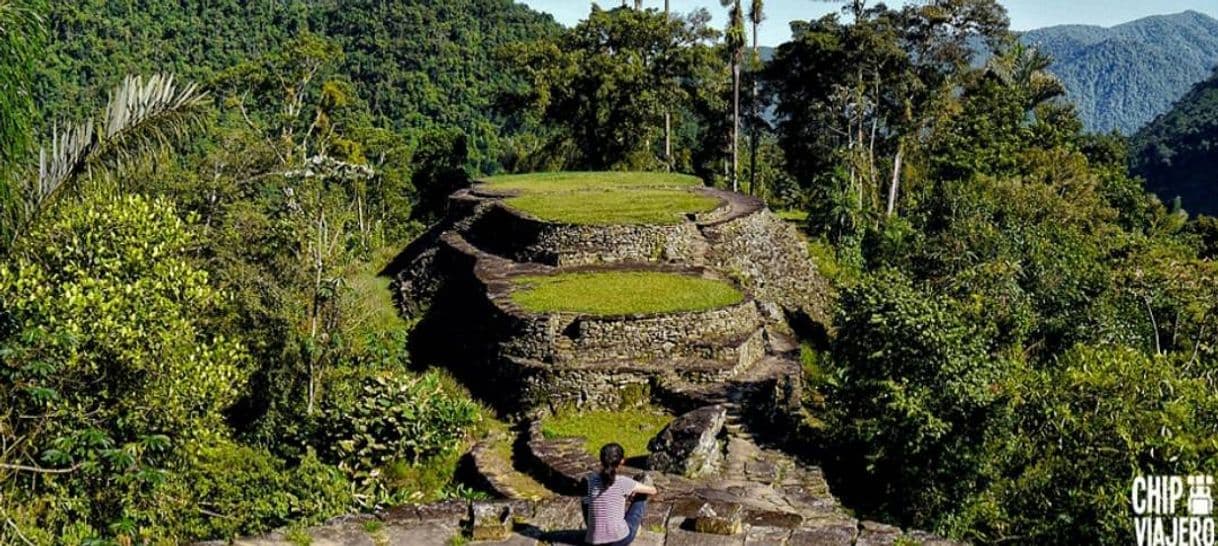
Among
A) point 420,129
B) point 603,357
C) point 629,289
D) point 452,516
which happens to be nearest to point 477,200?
point 629,289

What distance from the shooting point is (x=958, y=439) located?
10.6m

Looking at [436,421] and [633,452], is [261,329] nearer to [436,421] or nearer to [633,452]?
[436,421]

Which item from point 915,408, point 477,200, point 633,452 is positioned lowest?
point 633,452

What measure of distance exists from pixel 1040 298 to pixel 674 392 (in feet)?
24.3

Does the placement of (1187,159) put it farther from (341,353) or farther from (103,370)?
(103,370)

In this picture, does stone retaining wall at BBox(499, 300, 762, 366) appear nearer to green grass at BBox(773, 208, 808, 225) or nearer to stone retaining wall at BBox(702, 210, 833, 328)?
stone retaining wall at BBox(702, 210, 833, 328)

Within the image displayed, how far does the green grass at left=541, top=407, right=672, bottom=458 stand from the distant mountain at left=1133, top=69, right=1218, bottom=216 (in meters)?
61.0

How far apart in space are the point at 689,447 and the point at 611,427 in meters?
2.23

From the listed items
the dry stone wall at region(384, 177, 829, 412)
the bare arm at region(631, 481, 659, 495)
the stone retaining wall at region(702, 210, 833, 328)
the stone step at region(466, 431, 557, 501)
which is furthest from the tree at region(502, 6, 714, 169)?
the bare arm at region(631, 481, 659, 495)

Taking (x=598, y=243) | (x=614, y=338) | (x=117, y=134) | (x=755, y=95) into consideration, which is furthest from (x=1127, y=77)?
(x=117, y=134)

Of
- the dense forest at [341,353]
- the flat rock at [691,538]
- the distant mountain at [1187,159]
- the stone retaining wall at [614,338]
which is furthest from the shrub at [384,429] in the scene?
the distant mountain at [1187,159]

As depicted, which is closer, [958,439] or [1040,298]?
[958,439]

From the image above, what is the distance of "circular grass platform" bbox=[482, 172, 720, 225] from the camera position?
18953 millimetres

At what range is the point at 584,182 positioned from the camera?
25.1 meters
